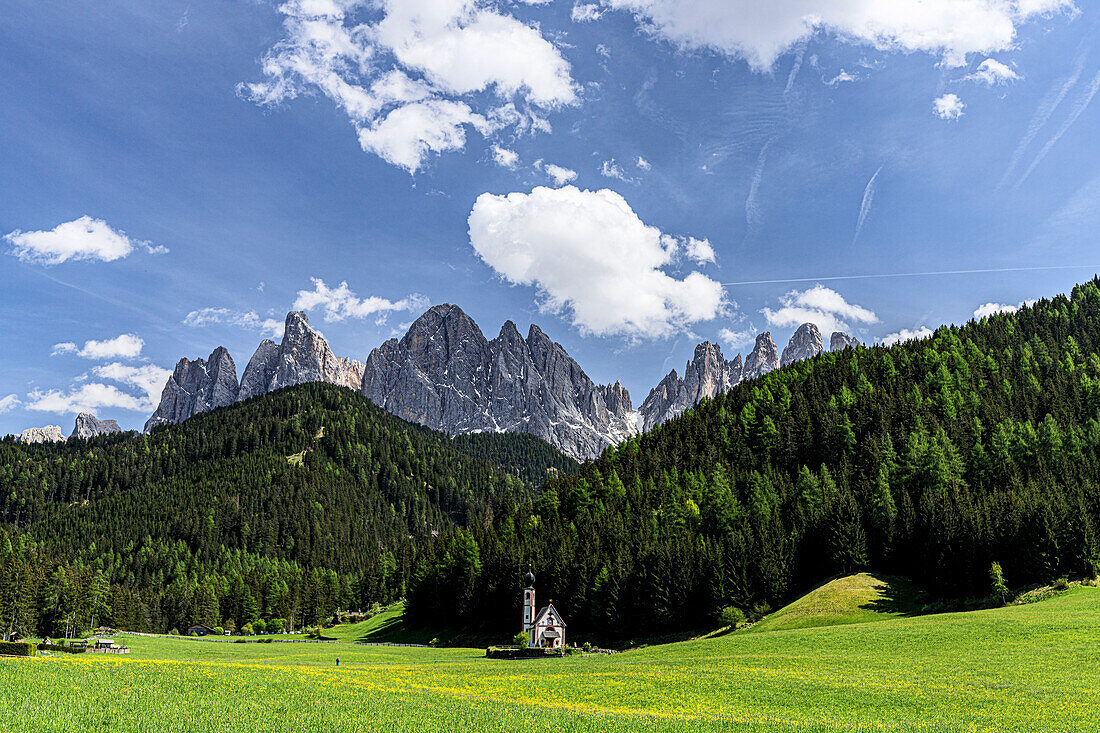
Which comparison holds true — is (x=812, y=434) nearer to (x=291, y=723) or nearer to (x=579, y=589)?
(x=579, y=589)

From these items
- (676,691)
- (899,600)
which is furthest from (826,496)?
(676,691)

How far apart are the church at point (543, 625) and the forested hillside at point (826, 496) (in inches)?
203

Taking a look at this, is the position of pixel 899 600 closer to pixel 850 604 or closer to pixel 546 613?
pixel 850 604

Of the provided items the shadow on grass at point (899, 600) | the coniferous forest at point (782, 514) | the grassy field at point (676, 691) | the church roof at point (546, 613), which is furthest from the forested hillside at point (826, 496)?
the grassy field at point (676, 691)

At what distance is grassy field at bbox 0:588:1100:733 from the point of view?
22750mm

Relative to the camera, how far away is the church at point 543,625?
280ft

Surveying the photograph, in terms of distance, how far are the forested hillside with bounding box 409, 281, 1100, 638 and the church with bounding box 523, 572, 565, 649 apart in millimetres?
5157

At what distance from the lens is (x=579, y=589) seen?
303 feet

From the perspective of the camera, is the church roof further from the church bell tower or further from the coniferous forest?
the coniferous forest

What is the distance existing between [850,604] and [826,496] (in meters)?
28.0

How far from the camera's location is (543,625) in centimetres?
8594

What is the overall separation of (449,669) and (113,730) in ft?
126

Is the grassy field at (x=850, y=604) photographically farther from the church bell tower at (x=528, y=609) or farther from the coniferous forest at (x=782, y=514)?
the church bell tower at (x=528, y=609)

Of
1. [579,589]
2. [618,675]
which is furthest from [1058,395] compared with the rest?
[618,675]
